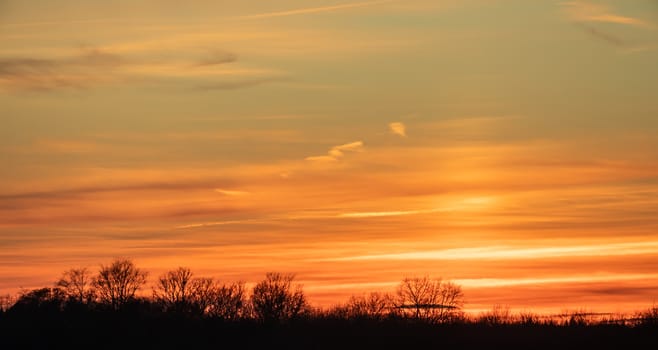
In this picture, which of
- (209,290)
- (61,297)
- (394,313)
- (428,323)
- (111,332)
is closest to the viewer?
(111,332)

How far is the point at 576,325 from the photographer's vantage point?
264 ft

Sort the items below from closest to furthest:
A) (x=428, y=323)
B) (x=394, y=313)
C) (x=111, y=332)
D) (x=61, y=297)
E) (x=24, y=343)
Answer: (x=24, y=343)
(x=111, y=332)
(x=428, y=323)
(x=61, y=297)
(x=394, y=313)

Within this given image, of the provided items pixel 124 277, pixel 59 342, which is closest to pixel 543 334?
pixel 59 342

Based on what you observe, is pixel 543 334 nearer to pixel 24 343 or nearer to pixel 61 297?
pixel 24 343

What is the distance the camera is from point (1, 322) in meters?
84.2

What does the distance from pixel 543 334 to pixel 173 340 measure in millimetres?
26481

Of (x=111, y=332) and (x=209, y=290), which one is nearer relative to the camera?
(x=111, y=332)

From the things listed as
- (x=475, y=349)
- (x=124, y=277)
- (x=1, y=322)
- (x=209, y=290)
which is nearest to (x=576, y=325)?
(x=475, y=349)

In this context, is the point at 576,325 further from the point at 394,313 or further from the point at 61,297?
the point at 61,297

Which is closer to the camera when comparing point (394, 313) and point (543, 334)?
point (543, 334)

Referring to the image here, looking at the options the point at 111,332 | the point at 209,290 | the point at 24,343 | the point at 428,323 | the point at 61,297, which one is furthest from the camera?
the point at 209,290

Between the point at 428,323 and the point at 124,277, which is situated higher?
the point at 124,277

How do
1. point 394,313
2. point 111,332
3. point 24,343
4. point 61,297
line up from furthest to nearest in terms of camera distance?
point 394,313, point 61,297, point 111,332, point 24,343

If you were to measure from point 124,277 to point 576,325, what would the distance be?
67459 millimetres
